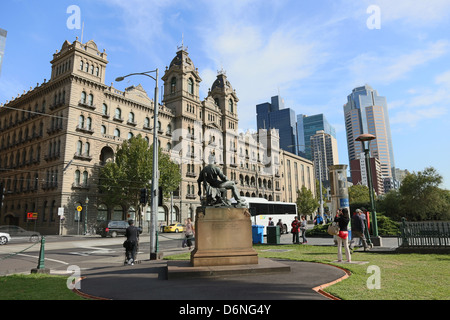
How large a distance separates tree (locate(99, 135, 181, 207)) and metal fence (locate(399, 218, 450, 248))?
31.8 metres

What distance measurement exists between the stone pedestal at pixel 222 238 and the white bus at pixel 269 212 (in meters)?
23.6

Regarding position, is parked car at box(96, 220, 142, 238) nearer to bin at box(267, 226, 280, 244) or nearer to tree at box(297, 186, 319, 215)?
bin at box(267, 226, 280, 244)

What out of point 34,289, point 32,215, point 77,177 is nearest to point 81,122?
point 77,177

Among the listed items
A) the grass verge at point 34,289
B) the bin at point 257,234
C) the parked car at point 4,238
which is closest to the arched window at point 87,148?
the parked car at point 4,238

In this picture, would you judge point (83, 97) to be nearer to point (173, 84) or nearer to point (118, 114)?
point (118, 114)

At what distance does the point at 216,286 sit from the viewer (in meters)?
6.91

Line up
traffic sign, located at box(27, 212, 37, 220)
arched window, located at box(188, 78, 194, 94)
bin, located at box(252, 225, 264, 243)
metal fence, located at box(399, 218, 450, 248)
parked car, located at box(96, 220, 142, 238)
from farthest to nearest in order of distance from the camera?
arched window, located at box(188, 78, 194, 94)
traffic sign, located at box(27, 212, 37, 220)
parked car, located at box(96, 220, 142, 238)
bin, located at box(252, 225, 264, 243)
metal fence, located at box(399, 218, 450, 248)

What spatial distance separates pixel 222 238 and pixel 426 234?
978 cm

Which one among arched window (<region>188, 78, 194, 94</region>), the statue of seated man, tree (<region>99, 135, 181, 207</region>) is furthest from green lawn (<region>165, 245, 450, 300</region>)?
arched window (<region>188, 78, 194, 94</region>)

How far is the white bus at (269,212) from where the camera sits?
113ft

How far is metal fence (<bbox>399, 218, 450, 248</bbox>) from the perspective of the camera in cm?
1273

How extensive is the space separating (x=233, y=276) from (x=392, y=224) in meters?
20.5

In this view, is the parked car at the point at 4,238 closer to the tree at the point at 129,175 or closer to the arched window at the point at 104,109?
the tree at the point at 129,175
